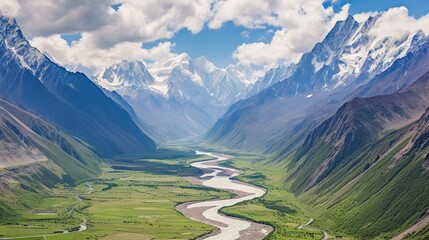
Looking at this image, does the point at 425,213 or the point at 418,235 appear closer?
the point at 418,235

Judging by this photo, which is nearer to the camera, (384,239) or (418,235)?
(418,235)
